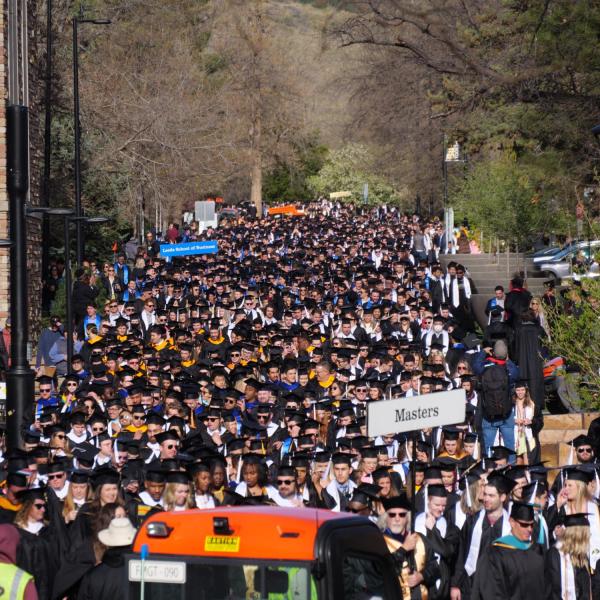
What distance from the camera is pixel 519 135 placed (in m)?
33.0

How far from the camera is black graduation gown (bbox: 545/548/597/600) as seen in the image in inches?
376

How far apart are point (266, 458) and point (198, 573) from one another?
296 inches

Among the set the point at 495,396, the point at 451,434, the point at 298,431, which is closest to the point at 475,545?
the point at 451,434

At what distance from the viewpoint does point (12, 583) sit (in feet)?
24.7

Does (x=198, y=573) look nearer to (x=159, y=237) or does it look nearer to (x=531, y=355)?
(x=531, y=355)

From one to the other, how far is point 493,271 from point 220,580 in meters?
31.2

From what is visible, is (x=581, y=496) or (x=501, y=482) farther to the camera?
(x=501, y=482)

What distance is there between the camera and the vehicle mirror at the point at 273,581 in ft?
22.9

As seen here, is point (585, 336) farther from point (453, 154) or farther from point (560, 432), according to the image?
point (453, 154)

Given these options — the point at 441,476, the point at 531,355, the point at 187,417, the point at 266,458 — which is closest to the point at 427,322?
the point at 531,355

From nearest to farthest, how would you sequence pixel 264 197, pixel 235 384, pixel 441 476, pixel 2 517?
1. pixel 2 517
2. pixel 441 476
3. pixel 235 384
4. pixel 264 197

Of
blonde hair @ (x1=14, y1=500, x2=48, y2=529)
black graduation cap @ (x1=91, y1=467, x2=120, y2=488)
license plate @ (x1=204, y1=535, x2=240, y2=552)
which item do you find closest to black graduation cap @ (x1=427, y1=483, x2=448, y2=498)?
black graduation cap @ (x1=91, y1=467, x2=120, y2=488)

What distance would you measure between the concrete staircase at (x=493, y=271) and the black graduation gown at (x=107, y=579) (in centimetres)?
2434

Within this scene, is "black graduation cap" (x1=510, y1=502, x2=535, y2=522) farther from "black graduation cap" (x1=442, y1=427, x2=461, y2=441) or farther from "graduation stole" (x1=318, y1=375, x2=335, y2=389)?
"graduation stole" (x1=318, y1=375, x2=335, y2=389)
